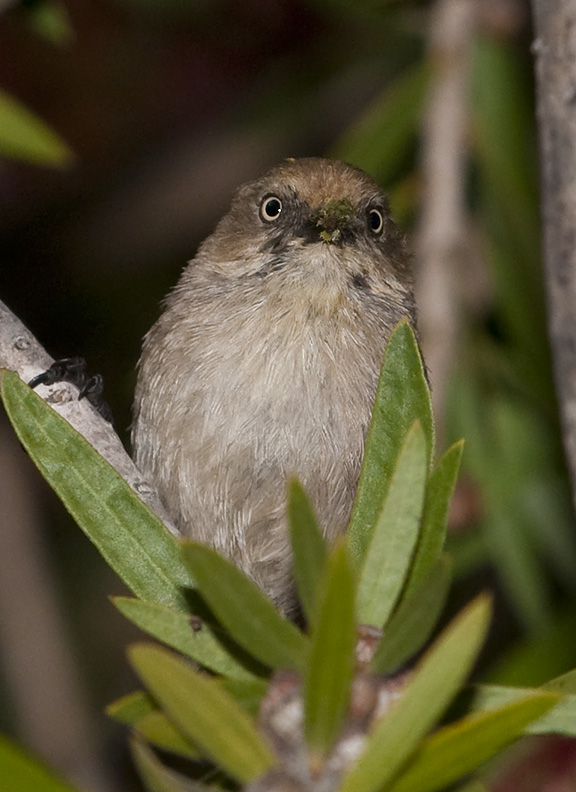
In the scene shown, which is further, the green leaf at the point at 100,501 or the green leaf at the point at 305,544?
the green leaf at the point at 100,501

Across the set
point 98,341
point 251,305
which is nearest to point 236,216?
point 251,305

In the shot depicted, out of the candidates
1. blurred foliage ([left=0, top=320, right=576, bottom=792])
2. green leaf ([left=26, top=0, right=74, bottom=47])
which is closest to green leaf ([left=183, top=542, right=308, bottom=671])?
blurred foliage ([left=0, top=320, right=576, bottom=792])

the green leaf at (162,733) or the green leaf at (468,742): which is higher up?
the green leaf at (162,733)

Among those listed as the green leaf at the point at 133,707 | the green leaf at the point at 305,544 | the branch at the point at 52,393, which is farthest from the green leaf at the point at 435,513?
the branch at the point at 52,393

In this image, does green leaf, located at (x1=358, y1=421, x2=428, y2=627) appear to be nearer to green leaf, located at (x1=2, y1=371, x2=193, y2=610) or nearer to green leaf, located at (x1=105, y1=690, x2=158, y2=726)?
green leaf, located at (x1=105, y1=690, x2=158, y2=726)

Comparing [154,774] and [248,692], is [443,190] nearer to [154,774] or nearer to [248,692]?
[248,692]

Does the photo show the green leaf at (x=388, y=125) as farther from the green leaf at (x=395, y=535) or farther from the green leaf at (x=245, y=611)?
the green leaf at (x=245, y=611)
